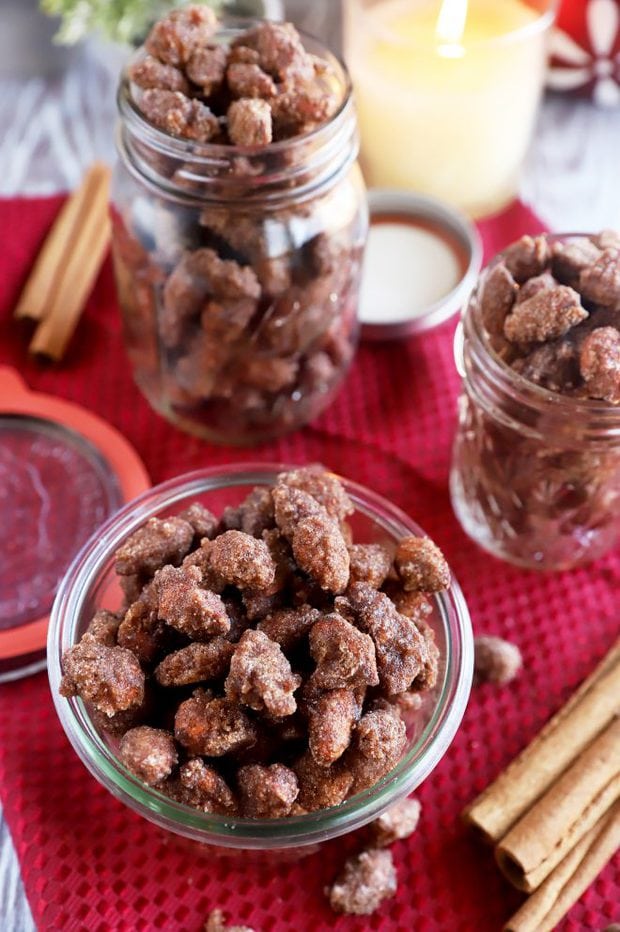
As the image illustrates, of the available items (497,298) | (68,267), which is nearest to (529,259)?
(497,298)

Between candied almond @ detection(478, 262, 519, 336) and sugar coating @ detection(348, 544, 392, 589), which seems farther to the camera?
candied almond @ detection(478, 262, 519, 336)

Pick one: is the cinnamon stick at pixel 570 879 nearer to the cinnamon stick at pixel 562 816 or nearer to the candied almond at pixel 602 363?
the cinnamon stick at pixel 562 816

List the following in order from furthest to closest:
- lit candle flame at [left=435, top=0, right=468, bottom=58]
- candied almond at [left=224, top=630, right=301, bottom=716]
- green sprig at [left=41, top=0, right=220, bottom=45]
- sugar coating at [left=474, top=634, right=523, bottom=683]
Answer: green sprig at [left=41, top=0, right=220, bottom=45], lit candle flame at [left=435, top=0, right=468, bottom=58], sugar coating at [left=474, top=634, right=523, bottom=683], candied almond at [left=224, top=630, right=301, bottom=716]

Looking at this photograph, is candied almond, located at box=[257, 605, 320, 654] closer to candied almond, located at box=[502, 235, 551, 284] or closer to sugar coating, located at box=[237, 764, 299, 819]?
sugar coating, located at box=[237, 764, 299, 819]

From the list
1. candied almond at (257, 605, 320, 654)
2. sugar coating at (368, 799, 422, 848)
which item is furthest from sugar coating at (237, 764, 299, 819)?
sugar coating at (368, 799, 422, 848)

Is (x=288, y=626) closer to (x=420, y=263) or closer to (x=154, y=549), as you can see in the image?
(x=154, y=549)
